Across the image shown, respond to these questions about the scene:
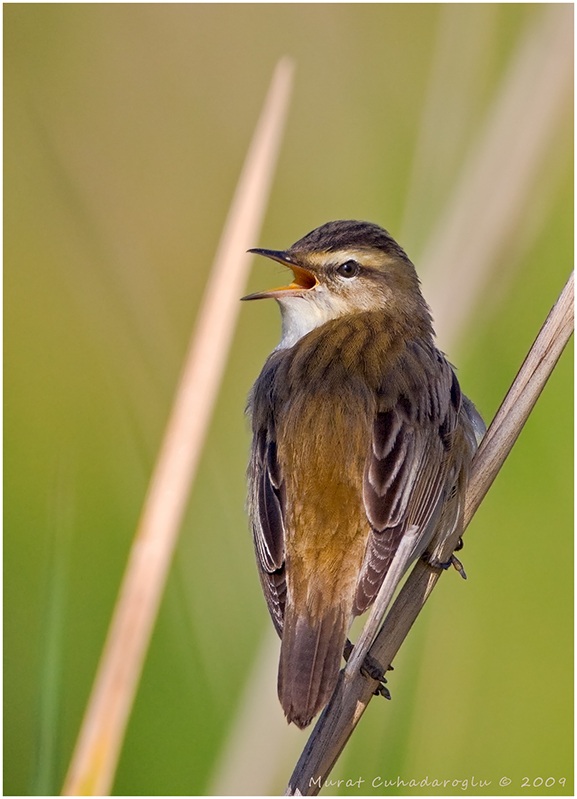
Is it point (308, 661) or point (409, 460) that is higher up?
point (409, 460)

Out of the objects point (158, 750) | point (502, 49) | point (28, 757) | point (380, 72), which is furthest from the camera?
point (380, 72)

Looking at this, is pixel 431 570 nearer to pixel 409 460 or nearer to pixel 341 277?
pixel 409 460

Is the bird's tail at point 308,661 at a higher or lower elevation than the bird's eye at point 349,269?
lower

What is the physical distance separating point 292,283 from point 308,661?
136 centimetres

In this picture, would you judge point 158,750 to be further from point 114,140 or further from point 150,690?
point 114,140

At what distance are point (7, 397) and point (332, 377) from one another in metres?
1.20

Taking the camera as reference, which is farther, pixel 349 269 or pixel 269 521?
pixel 349 269

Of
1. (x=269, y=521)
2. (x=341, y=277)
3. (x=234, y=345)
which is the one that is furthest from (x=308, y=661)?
(x=234, y=345)

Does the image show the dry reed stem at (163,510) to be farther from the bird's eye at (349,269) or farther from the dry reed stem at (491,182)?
the dry reed stem at (491,182)

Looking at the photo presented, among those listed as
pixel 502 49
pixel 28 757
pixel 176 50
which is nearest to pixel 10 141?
pixel 176 50

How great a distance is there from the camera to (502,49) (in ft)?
10.2

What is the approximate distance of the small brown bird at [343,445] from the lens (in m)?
2.31

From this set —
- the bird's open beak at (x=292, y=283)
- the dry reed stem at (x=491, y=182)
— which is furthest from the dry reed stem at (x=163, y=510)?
the dry reed stem at (x=491, y=182)

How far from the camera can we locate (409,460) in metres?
2.58
